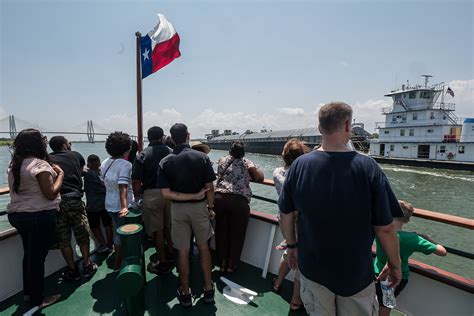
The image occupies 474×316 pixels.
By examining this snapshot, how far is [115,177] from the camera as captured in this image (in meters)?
3.04

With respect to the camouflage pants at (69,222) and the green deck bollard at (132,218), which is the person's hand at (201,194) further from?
the camouflage pants at (69,222)

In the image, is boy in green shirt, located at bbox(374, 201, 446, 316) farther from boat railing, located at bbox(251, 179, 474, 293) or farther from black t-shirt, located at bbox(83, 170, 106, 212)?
black t-shirt, located at bbox(83, 170, 106, 212)

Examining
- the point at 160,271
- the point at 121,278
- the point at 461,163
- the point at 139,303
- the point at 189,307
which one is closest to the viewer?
the point at 121,278

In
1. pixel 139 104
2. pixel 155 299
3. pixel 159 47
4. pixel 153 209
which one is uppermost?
pixel 159 47

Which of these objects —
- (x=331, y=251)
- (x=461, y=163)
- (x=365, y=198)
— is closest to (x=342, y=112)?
(x=365, y=198)

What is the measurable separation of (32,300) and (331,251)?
8.94ft

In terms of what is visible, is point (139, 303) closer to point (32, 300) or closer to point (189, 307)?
point (189, 307)

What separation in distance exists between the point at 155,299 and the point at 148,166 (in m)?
1.37

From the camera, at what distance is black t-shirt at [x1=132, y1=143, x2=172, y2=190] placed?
2.97m

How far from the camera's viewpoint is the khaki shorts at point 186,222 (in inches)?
99.3

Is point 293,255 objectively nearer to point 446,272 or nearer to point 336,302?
point 336,302

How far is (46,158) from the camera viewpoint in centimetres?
242

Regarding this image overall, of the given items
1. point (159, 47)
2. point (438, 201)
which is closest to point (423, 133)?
point (438, 201)

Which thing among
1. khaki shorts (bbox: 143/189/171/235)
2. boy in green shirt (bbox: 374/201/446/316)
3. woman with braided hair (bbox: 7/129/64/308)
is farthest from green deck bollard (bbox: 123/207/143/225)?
boy in green shirt (bbox: 374/201/446/316)
